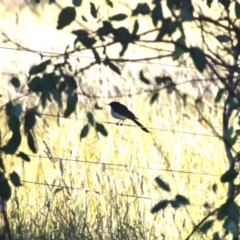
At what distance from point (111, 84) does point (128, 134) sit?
1.64 ft

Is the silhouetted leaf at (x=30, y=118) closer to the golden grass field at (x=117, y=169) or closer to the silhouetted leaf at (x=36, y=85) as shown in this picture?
the silhouetted leaf at (x=36, y=85)

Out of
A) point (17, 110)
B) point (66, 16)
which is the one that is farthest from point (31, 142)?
point (66, 16)

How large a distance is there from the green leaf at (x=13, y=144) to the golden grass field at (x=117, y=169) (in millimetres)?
1301

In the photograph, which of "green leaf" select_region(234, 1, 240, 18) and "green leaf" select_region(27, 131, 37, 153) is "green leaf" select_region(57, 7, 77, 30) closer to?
"green leaf" select_region(27, 131, 37, 153)

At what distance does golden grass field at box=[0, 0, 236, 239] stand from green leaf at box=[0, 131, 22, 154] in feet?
4.27

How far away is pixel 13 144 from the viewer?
8.41 feet

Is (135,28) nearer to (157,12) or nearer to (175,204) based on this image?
(157,12)

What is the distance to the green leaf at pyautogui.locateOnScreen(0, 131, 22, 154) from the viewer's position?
2.54 metres

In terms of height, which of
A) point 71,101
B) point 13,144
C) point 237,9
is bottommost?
point 13,144

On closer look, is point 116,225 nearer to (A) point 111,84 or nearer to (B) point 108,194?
(B) point 108,194

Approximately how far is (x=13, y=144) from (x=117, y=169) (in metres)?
2.72

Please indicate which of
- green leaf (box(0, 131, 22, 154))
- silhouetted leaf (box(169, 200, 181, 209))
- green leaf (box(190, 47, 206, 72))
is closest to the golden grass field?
green leaf (box(0, 131, 22, 154))

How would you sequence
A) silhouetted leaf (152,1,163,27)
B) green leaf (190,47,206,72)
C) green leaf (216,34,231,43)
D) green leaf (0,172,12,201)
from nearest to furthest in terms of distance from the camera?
→ green leaf (190,47,206,72) < silhouetted leaf (152,1,163,27) < green leaf (0,172,12,201) < green leaf (216,34,231,43)

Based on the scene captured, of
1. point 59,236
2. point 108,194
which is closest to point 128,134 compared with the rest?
point 108,194
